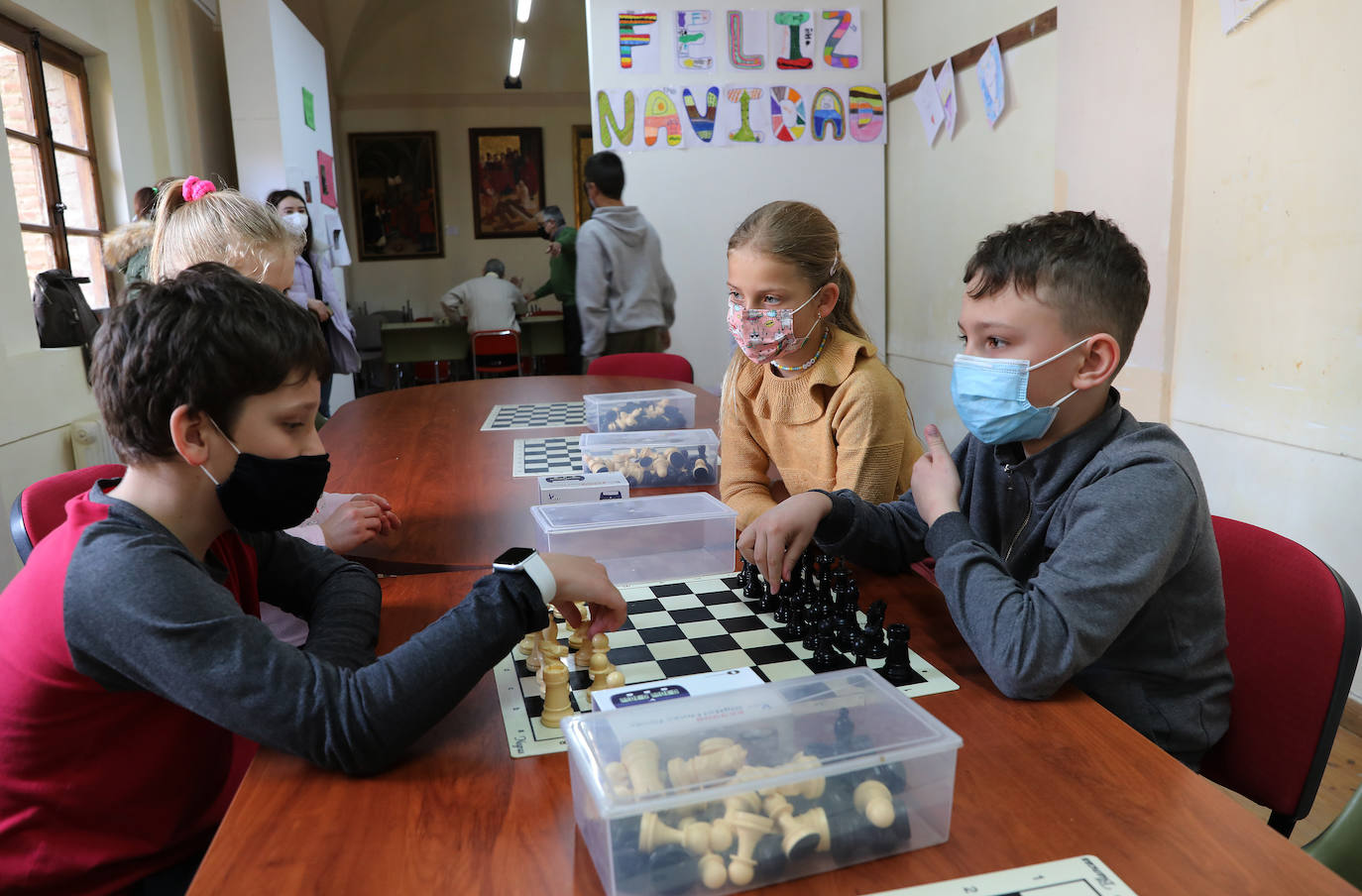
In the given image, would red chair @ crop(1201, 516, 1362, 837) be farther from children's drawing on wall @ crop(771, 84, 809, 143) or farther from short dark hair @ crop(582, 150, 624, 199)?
children's drawing on wall @ crop(771, 84, 809, 143)

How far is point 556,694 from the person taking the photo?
101 cm

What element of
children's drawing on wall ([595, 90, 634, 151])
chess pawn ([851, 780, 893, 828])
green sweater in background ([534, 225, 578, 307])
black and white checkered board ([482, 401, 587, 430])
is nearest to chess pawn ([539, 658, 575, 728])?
chess pawn ([851, 780, 893, 828])

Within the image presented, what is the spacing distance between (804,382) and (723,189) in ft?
12.3

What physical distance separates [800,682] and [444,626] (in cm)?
38

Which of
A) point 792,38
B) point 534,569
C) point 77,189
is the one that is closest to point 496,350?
point 77,189

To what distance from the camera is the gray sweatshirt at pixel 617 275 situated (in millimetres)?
4723

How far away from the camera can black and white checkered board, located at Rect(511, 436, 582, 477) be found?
221 cm

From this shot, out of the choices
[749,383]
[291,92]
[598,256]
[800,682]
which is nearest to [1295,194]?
[749,383]

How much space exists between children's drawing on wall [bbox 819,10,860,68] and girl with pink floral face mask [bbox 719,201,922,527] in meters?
3.80

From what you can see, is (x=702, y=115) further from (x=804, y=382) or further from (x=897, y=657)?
(x=897, y=657)

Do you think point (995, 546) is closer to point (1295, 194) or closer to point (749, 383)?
point (749, 383)

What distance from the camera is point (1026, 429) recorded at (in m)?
1.28

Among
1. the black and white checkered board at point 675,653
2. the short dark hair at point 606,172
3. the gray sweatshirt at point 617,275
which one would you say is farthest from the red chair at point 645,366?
the black and white checkered board at point 675,653

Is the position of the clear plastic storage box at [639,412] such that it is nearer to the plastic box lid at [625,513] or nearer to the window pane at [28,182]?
the plastic box lid at [625,513]
